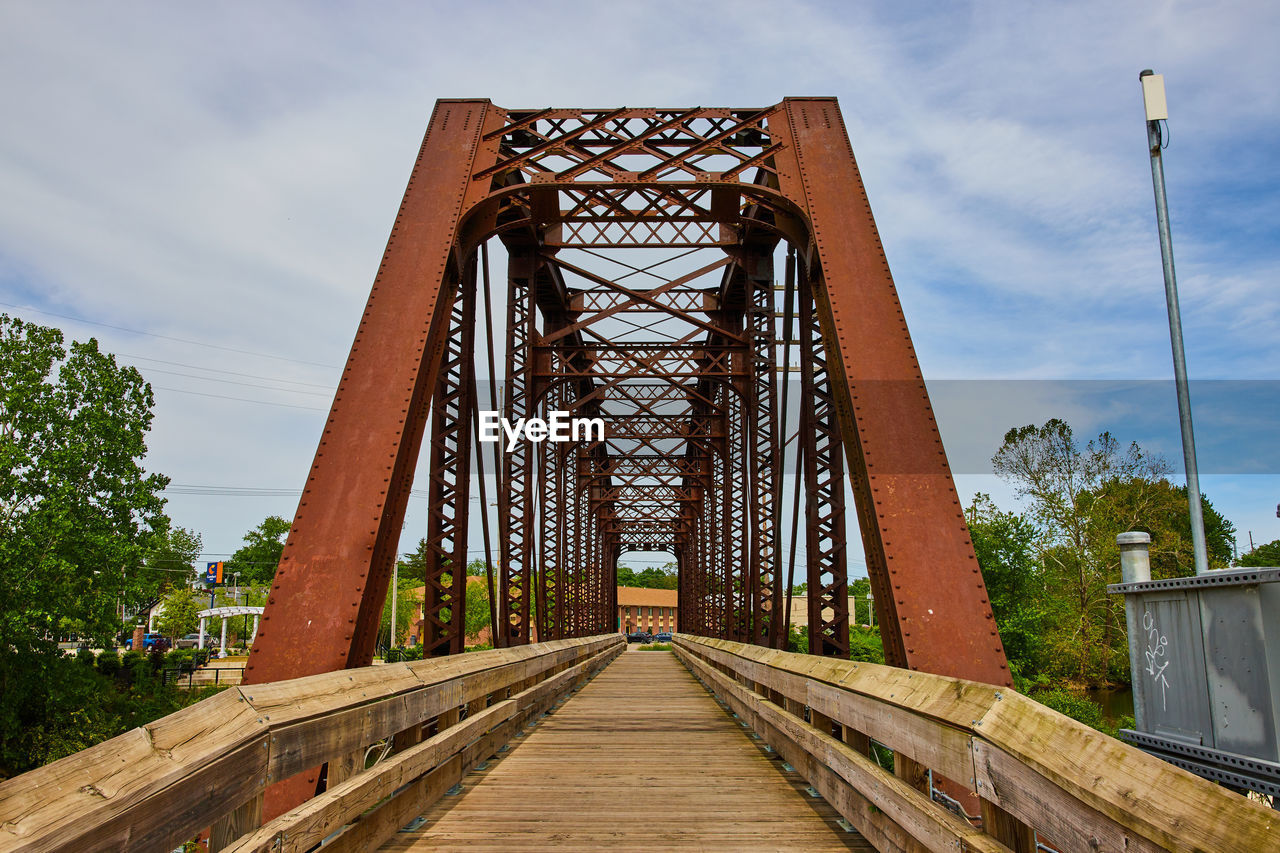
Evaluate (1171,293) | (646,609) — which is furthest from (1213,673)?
(646,609)

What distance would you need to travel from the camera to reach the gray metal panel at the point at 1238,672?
5.69 metres

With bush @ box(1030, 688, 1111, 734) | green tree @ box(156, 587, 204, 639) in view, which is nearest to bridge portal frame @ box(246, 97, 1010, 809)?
bush @ box(1030, 688, 1111, 734)

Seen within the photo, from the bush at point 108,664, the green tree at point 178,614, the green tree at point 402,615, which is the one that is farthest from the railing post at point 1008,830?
the green tree at point 178,614

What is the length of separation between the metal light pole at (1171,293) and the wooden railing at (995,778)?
6.19 m

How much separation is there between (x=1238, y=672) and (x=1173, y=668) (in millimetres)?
734

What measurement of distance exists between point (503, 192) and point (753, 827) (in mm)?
6851

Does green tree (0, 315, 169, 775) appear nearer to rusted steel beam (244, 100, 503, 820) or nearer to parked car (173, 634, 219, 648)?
rusted steel beam (244, 100, 503, 820)

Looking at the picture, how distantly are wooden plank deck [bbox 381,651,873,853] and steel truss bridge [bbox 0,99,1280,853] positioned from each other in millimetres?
33

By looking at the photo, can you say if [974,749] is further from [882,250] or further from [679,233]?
[679,233]

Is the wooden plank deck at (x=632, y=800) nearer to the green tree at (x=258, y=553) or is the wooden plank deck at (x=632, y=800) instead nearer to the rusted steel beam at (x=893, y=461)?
the rusted steel beam at (x=893, y=461)

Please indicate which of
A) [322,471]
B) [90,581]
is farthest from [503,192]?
[90,581]

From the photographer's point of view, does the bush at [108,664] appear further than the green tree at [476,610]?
No

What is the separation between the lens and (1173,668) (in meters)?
6.61

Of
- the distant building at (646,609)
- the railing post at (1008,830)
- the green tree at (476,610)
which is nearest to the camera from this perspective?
the railing post at (1008,830)
